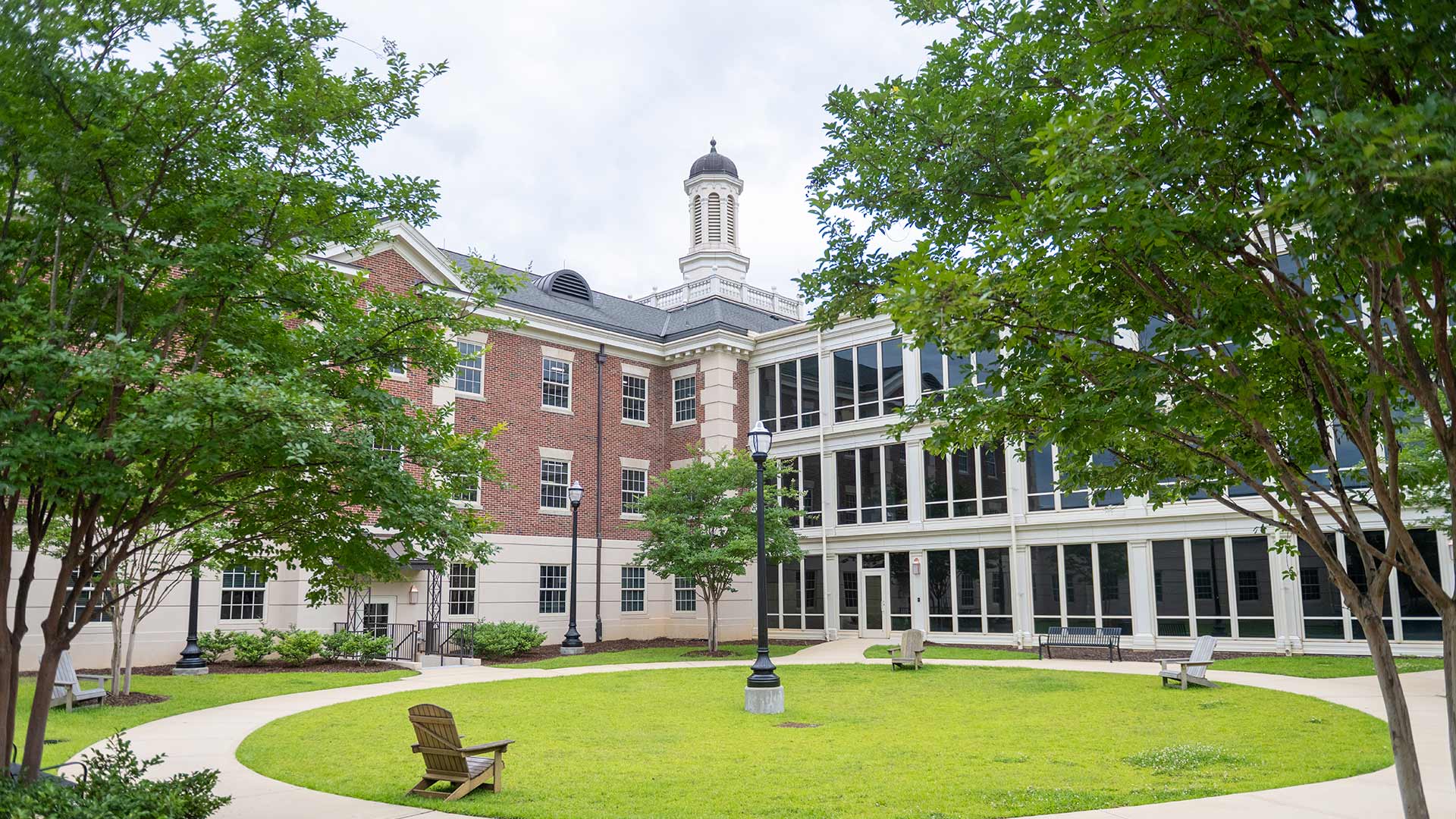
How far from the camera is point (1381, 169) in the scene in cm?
396

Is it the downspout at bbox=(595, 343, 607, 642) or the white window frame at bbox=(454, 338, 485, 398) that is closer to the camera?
the white window frame at bbox=(454, 338, 485, 398)

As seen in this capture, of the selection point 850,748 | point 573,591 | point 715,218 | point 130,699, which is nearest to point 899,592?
point 573,591

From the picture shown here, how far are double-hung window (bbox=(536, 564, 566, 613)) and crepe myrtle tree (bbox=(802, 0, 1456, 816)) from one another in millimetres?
24903

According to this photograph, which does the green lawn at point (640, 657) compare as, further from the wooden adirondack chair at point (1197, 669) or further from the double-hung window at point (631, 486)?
the wooden adirondack chair at point (1197, 669)

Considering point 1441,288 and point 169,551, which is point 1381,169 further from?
point 169,551

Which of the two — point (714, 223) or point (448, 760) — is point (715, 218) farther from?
point (448, 760)

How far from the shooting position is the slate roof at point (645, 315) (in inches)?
1312

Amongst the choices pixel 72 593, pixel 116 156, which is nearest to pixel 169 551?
pixel 72 593

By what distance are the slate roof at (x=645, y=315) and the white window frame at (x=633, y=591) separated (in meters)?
7.60

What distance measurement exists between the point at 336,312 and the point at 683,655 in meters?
20.1

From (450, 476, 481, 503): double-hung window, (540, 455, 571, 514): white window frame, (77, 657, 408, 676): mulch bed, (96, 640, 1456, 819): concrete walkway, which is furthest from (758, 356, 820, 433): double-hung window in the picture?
(450, 476, 481, 503): double-hung window

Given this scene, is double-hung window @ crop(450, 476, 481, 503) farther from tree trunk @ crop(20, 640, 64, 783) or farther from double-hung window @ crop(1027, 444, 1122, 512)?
double-hung window @ crop(1027, 444, 1122, 512)

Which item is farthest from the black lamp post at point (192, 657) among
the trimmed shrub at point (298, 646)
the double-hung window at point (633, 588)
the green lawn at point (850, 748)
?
the double-hung window at point (633, 588)

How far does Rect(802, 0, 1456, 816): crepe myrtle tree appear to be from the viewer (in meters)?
4.54
